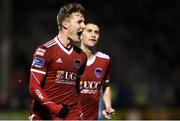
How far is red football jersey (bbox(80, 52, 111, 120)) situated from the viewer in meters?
10.3

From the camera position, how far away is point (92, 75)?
10.4 metres

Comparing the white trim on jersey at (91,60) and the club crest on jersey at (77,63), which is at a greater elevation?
the club crest on jersey at (77,63)

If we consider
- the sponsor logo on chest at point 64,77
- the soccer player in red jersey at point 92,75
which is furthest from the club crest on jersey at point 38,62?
the soccer player in red jersey at point 92,75

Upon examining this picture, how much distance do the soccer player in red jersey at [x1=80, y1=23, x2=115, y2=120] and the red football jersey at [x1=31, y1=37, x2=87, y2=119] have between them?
1.37 metres

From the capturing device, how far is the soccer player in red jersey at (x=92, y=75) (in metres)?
10.3

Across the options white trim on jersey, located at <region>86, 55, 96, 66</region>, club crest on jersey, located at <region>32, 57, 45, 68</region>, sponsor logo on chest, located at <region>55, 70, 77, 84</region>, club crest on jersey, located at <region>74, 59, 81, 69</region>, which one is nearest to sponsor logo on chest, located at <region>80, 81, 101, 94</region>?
white trim on jersey, located at <region>86, 55, 96, 66</region>

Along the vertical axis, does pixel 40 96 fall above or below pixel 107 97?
above

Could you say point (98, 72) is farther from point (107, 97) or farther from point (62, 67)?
point (62, 67)

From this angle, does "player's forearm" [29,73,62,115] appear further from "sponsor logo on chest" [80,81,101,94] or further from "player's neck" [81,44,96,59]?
"player's neck" [81,44,96,59]

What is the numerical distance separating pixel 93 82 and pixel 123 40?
18.4m

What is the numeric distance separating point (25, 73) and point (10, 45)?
7.20ft

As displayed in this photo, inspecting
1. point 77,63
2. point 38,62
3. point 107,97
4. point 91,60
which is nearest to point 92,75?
point 91,60

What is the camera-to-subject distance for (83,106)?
10.3 m

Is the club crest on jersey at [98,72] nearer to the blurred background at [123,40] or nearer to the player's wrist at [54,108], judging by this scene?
the player's wrist at [54,108]
